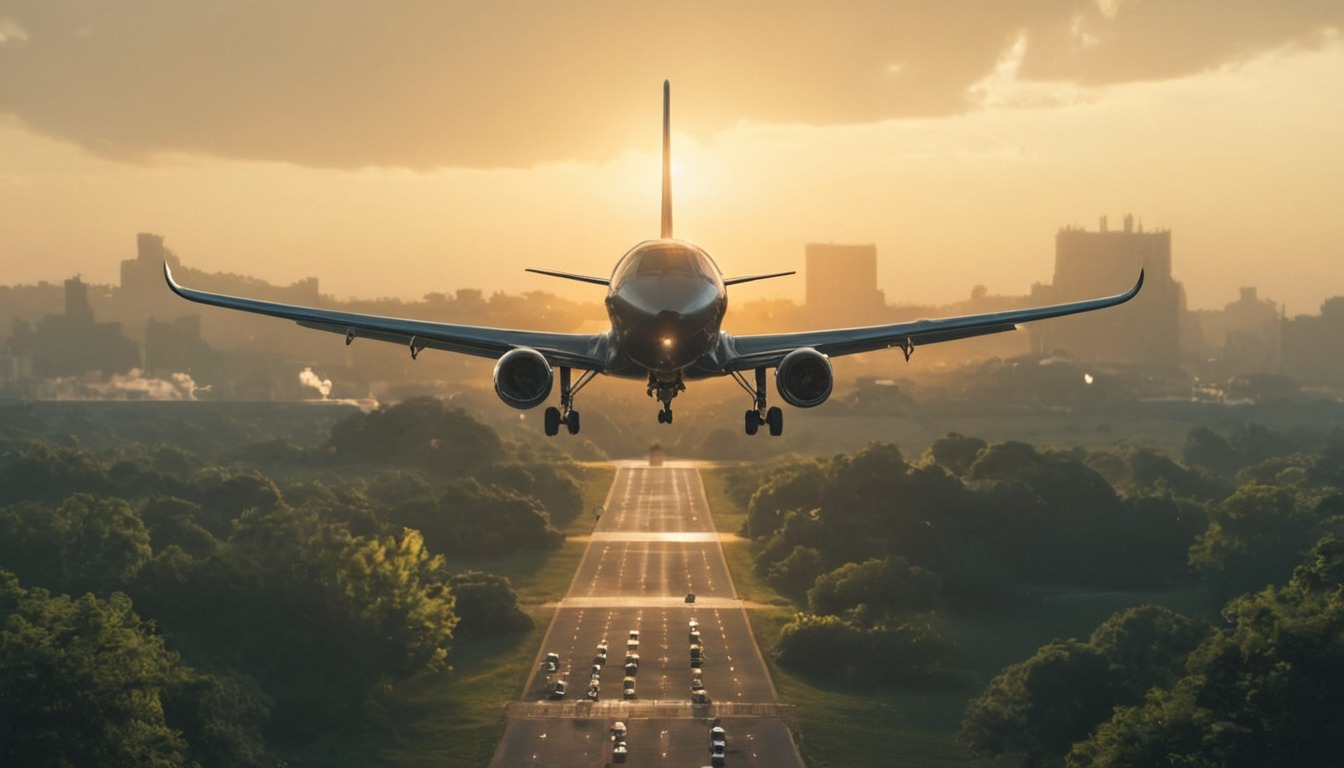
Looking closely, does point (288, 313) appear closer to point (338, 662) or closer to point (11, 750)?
point (11, 750)

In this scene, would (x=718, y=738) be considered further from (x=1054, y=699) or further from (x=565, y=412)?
(x=565, y=412)

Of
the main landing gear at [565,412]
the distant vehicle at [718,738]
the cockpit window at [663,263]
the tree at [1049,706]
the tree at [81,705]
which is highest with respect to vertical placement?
the cockpit window at [663,263]

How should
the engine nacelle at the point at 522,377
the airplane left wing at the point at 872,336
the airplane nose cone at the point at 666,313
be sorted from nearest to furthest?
the airplane nose cone at the point at 666,313 → the engine nacelle at the point at 522,377 → the airplane left wing at the point at 872,336

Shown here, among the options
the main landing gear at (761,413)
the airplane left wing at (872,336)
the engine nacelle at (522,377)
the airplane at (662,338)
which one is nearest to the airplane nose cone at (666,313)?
the airplane at (662,338)

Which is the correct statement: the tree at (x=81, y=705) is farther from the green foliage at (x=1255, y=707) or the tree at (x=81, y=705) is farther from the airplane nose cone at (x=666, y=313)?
the airplane nose cone at (x=666, y=313)

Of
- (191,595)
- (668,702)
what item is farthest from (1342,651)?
(191,595)

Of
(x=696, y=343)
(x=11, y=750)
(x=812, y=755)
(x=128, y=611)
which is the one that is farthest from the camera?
(x=812, y=755)
